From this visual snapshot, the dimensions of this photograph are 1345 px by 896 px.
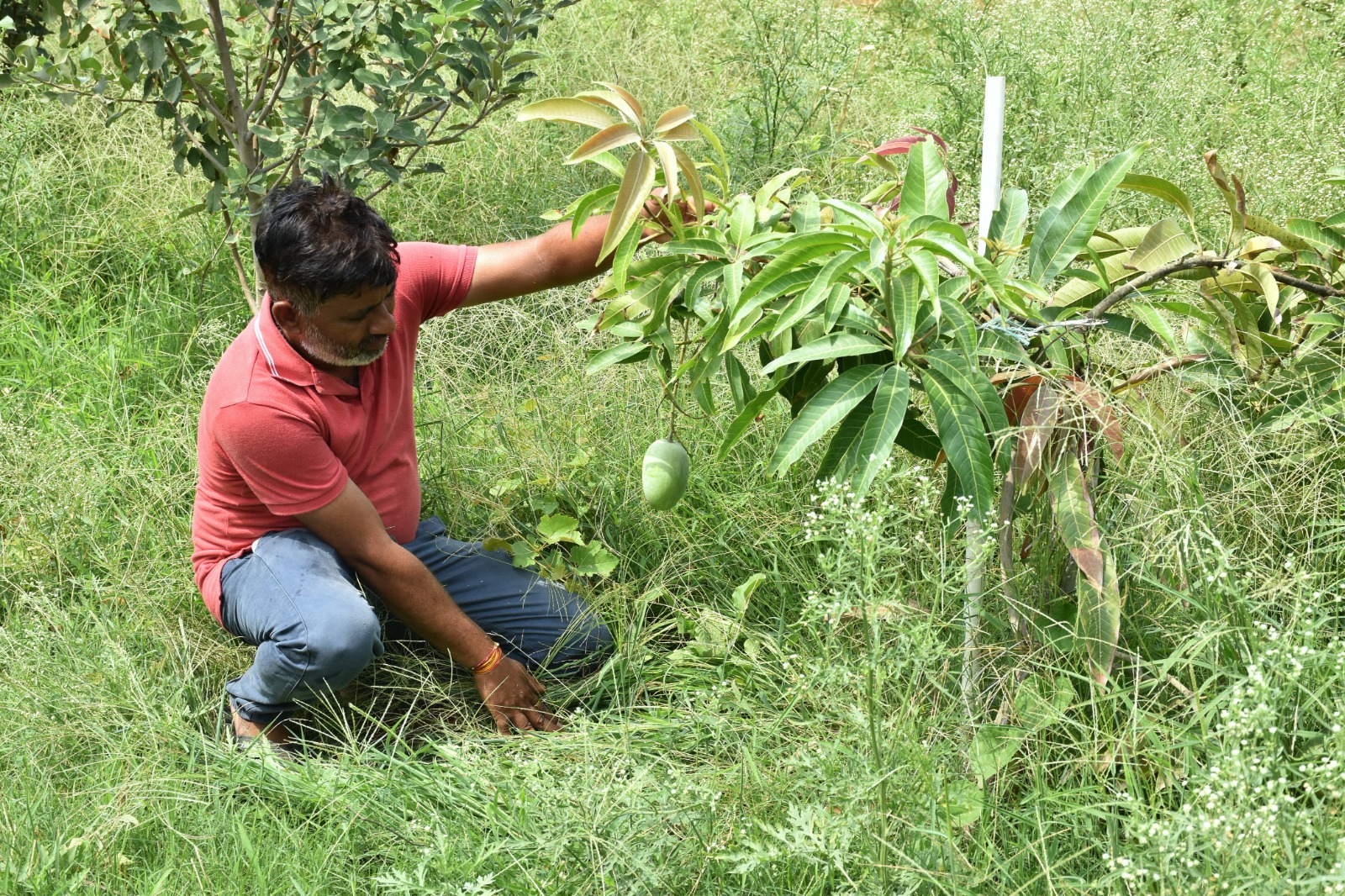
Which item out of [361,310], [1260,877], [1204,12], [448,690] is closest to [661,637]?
[448,690]

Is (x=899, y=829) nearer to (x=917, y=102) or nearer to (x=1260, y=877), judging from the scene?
(x=1260, y=877)

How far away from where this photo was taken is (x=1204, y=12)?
151 inches

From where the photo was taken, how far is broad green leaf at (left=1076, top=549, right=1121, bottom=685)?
1595mm

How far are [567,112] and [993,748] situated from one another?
1.01 metres

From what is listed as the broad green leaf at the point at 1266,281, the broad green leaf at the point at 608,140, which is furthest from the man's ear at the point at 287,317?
the broad green leaf at the point at 1266,281

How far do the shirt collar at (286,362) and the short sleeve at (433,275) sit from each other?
249mm

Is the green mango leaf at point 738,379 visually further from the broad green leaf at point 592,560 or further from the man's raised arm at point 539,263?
the broad green leaf at point 592,560

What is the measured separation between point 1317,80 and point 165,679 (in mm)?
3133

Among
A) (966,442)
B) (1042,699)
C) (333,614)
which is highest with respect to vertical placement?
(966,442)

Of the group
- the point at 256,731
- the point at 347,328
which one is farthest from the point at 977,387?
the point at 256,731

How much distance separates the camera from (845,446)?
1619 millimetres

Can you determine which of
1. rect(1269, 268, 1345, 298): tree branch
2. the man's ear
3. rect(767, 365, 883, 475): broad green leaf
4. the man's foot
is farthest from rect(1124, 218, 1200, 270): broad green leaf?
the man's foot

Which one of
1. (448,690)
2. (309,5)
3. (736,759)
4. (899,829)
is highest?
(309,5)

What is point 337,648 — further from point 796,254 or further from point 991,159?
point 991,159
